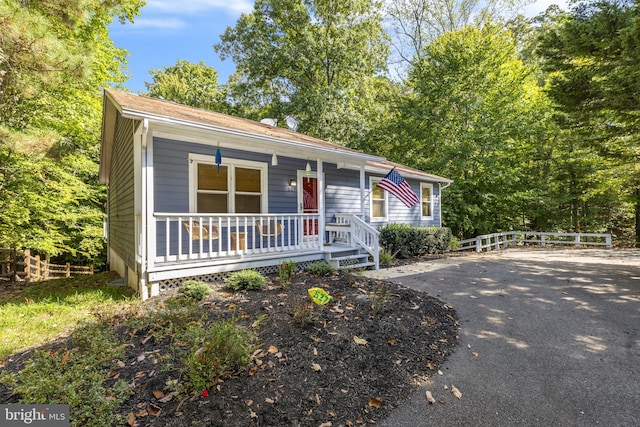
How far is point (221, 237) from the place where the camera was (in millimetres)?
5980

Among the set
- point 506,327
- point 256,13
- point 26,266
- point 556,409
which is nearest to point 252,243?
point 506,327

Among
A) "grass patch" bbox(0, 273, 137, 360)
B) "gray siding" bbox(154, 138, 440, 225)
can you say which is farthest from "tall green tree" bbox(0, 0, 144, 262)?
"grass patch" bbox(0, 273, 137, 360)

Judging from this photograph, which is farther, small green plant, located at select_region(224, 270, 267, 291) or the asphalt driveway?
small green plant, located at select_region(224, 270, 267, 291)

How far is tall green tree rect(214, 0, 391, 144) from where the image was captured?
1728 centimetres

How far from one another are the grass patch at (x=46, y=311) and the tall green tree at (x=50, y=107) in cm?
323

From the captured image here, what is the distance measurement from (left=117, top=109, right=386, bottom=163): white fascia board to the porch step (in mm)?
2424

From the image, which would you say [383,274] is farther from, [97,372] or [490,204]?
[490,204]

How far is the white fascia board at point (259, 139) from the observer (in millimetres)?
4840

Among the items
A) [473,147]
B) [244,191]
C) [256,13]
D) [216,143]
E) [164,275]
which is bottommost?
[164,275]

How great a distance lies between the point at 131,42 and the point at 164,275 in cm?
1280

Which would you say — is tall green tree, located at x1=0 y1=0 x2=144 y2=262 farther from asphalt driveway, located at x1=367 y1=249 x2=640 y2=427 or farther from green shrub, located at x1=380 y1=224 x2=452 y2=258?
green shrub, located at x1=380 y1=224 x2=452 y2=258

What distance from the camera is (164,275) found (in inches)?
205

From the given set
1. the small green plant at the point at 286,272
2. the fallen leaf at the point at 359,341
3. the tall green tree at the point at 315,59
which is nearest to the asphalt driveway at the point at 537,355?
the fallen leaf at the point at 359,341

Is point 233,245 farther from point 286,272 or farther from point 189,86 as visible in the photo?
point 189,86
